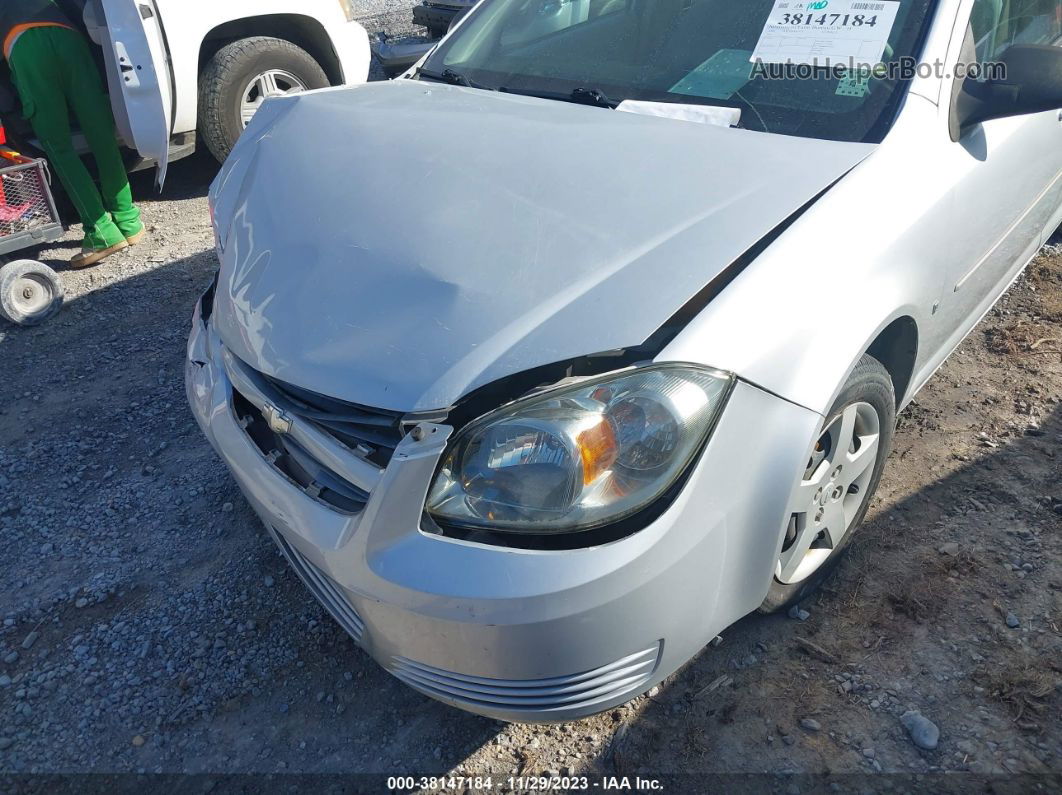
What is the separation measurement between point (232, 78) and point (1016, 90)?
4329 millimetres

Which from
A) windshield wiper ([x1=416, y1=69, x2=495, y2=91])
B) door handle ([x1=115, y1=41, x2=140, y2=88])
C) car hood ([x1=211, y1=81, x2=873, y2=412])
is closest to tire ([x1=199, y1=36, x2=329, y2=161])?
door handle ([x1=115, y1=41, x2=140, y2=88])

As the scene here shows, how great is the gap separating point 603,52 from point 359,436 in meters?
1.67

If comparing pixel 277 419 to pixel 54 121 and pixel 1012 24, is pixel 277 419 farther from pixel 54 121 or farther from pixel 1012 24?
pixel 54 121

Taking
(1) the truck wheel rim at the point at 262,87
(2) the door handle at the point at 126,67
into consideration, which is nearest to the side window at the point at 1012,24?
(2) the door handle at the point at 126,67

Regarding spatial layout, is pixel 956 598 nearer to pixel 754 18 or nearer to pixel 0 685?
pixel 754 18

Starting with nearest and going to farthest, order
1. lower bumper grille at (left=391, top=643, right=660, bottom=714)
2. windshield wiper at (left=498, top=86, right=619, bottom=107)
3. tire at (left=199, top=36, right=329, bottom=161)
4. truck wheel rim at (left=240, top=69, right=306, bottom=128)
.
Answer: lower bumper grille at (left=391, top=643, right=660, bottom=714)
windshield wiper at (left=498, top=86, right=619, bottom=107)
tire at (left=199, top=36, right=329, bottom=161)
truck wheel rim at (left=240, top=69, right=306, bottom=128)

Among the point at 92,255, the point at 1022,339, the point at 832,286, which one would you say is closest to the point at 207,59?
the point at 92,255

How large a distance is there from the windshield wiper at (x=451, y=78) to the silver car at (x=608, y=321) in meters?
0.23

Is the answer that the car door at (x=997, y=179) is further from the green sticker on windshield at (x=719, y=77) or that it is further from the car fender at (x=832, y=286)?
the green sticker on windshield at (x=719, y=77)

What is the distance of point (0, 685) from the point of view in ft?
7.41

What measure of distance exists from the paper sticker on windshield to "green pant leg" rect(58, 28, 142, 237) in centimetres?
376

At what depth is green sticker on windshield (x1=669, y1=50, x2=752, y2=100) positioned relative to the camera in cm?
236

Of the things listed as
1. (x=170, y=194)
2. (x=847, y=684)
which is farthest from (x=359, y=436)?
(x=170, y=194)

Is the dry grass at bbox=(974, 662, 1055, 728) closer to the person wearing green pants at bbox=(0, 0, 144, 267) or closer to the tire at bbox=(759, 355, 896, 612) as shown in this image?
the tire at bbox=(759, 355, 896, 612)
